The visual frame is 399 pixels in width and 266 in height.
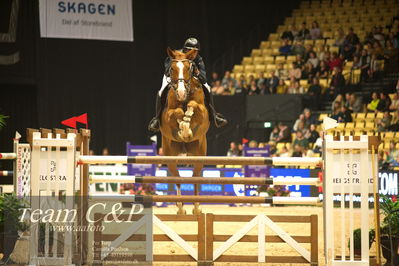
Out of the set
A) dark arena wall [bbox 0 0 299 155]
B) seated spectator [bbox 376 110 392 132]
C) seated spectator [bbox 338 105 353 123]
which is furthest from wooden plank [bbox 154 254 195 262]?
dark arena wall [bbox 0 0 299 155]

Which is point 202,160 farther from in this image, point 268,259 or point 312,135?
point 312,135

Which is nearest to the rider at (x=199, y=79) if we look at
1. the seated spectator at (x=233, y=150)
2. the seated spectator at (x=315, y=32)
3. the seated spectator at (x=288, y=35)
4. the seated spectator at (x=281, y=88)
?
the seated spectator at (x=233, y=150)

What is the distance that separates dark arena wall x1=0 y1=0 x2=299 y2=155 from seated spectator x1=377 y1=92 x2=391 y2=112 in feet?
9.93

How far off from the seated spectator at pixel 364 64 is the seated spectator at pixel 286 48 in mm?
2281

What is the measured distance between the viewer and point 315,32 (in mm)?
17344

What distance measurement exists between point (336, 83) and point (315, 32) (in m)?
2.45

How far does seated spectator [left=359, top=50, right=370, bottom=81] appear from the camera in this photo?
605 inches

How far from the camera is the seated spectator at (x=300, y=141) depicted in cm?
1423

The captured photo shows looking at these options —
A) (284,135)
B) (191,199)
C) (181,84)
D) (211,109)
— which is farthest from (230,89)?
(191,199)

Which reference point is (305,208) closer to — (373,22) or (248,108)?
(248,108)

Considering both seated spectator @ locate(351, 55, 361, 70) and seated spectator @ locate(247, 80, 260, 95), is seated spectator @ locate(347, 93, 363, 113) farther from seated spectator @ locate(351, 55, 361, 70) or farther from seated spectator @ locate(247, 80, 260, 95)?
seated spectator @ locate(247, 80, 260, 95)

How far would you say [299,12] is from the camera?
763 inches

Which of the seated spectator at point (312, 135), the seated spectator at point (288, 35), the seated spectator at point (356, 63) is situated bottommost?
the seated spectator at point (312, 135)

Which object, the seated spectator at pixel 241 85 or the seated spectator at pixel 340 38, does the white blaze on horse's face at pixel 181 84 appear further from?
the seated spectator at pixel 340 38
